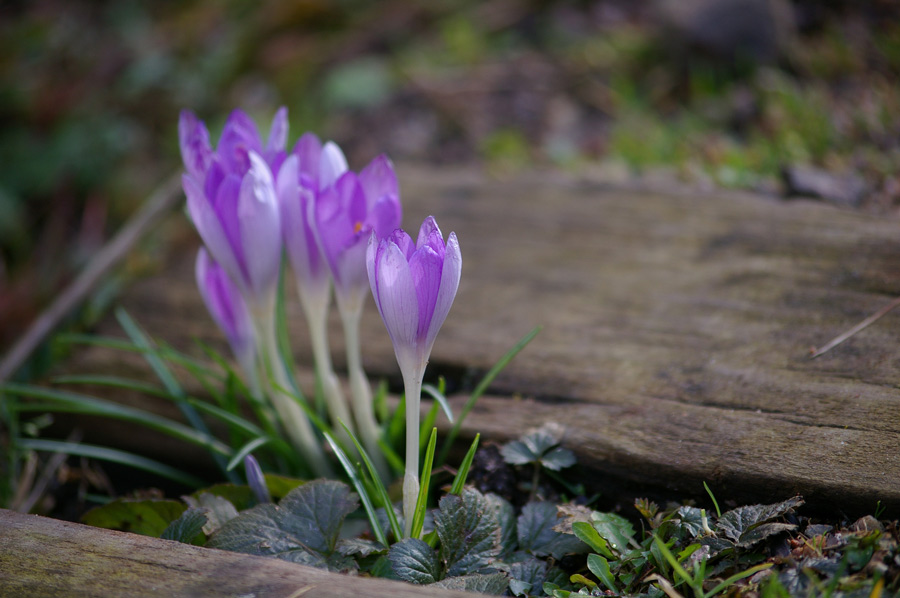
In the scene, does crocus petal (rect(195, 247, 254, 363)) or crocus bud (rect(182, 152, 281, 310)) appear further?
crocus petal (rect(195, 247, 254, 363))

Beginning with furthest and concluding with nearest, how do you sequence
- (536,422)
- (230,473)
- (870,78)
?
(870,78)
(230,473)
(536,422)

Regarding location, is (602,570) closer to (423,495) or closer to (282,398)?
(423,495)

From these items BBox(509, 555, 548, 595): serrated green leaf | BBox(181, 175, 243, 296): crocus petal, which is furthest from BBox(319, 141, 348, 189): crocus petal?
BBox(509, 555, 548, 595): serrated green leaf

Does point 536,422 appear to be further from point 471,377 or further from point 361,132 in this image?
point 361,132

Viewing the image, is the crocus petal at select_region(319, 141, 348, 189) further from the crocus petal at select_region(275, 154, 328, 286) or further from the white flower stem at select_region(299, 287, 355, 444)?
the white flower stem at select_region(299, 287, 355, 444)

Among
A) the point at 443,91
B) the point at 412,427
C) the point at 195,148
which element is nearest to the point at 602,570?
the point at 412,427

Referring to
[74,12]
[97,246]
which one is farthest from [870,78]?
[74,12]

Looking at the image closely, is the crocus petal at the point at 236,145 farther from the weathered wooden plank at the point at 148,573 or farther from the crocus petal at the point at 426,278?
the weathered wooden plank at the point at 148,573
